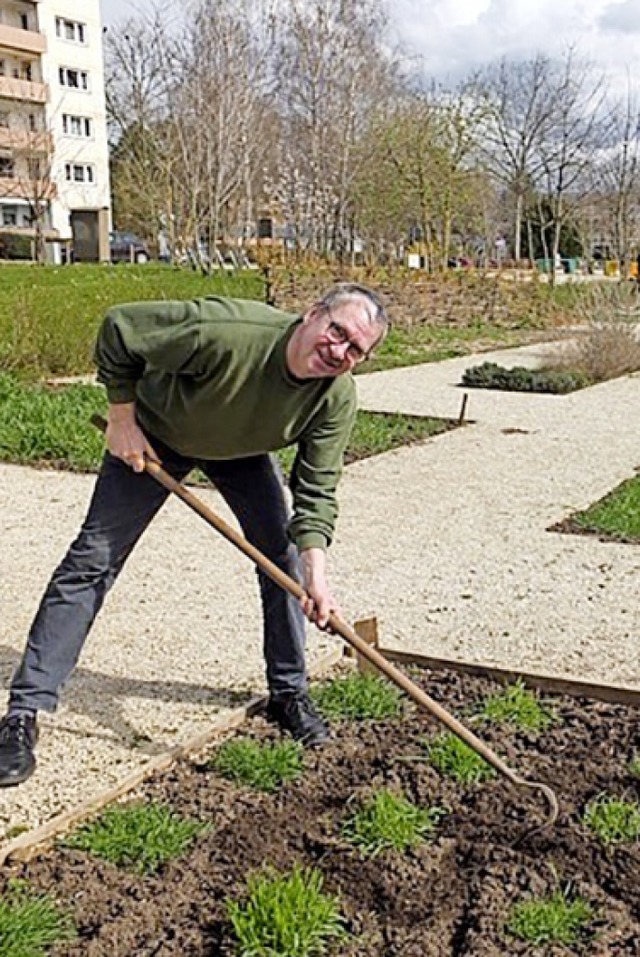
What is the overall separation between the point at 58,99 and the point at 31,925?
2165 inches

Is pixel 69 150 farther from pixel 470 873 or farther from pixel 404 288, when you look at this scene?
pixel 470 873

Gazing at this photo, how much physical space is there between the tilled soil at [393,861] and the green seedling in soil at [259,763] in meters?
0.04

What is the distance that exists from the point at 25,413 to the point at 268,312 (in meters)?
7.20

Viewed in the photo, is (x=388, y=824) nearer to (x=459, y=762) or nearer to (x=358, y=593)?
(x=459, y=762)

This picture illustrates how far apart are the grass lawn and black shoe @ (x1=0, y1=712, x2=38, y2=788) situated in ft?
16.1

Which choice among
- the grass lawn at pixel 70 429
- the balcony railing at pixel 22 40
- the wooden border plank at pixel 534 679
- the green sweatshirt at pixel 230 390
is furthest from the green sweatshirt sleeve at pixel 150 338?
the balcony railing at pixel 22 40

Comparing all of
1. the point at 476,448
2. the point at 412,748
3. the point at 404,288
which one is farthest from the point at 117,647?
the point at 404,288

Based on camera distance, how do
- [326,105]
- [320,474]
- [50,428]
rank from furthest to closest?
1. [326,105]
2. [50,428]
3. [320,474]

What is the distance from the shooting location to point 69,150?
52781 mm

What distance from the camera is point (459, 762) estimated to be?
348 cm

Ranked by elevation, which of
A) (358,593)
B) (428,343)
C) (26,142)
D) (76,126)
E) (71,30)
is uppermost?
(71,30)

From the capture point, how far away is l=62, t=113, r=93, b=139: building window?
2111 inches

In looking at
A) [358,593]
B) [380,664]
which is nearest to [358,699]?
[380,664]

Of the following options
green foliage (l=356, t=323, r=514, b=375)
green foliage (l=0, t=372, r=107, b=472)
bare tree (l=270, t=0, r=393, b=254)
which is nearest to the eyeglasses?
green foliage (l=0, t=372, r=107, b=472)
